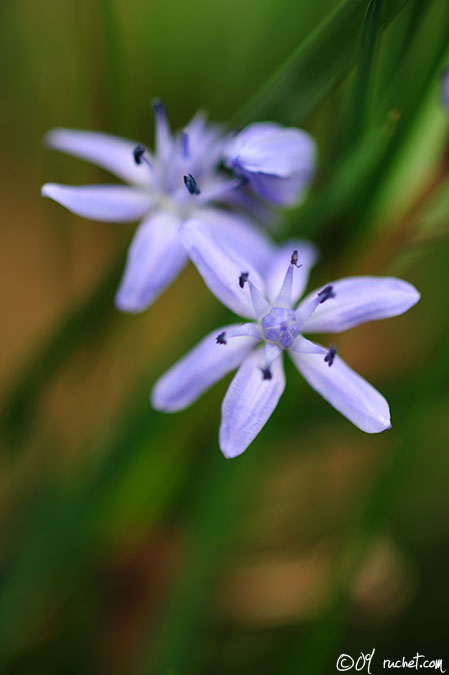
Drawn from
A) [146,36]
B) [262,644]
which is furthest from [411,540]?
[146,36]

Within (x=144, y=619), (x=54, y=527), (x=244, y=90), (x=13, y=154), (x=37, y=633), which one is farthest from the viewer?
(x=13, y=154)

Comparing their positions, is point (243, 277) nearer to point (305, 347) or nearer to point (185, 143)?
point (305, 347)

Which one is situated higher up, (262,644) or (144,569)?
(144,569)

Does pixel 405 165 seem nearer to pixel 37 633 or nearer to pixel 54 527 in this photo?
pixel 54 527

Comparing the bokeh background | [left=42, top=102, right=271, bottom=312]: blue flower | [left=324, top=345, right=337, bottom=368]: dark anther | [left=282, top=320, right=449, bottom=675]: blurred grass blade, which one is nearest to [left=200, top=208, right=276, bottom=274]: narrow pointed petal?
[left=42, top=102, right=271, bottom=312]: blue flower

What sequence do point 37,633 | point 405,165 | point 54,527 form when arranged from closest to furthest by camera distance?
point 405,165 → point 54,527 → point 37,633

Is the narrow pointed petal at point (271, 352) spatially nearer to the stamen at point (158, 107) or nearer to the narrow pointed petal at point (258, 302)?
the narrow pointed petal at point (258, 302)
